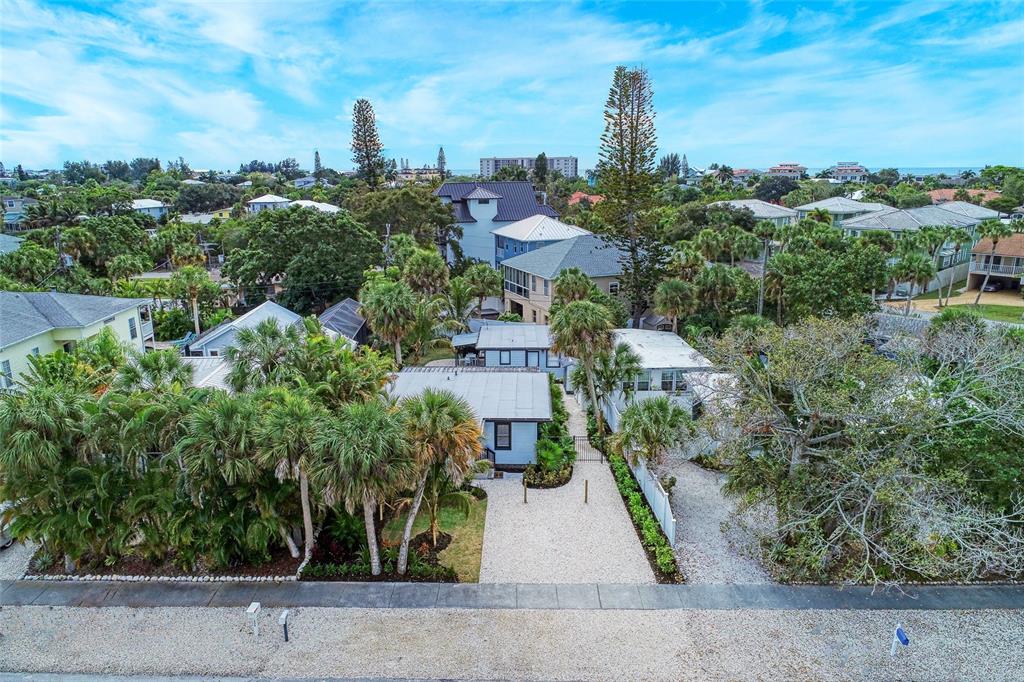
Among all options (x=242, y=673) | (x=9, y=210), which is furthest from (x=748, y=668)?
(x=9, y=210)

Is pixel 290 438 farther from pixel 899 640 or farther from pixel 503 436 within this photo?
pixel 899 640

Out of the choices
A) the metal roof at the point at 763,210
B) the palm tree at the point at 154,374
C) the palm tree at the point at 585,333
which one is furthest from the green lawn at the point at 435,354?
the metal roof at the point at 763,210

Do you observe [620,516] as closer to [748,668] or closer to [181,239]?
[748,668]

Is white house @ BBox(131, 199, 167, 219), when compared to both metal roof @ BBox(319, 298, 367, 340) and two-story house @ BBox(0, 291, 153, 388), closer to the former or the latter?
metal roof @ BBox(319, 298, 367, 340)

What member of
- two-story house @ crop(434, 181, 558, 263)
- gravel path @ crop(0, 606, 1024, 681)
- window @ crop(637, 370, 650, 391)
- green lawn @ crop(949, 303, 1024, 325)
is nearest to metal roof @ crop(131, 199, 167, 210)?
two-story house @ crop(434, 181, 558, 263)

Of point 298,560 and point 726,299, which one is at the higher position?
point 726,299

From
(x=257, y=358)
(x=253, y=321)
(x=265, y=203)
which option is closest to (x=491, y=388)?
(x=257, y=358)
